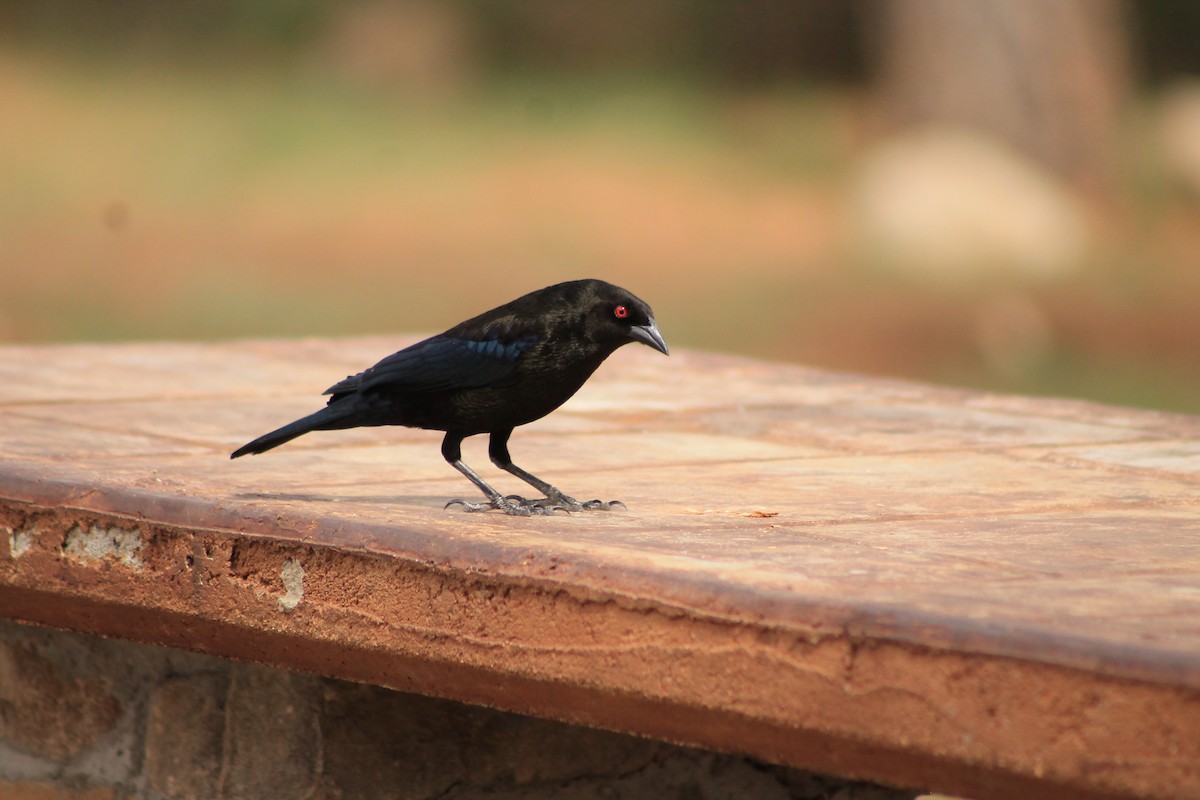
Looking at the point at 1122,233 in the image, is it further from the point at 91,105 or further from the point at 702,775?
the point at 702,775

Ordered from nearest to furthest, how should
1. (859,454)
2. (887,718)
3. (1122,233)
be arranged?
(887,718), (859,454), (1122,233)

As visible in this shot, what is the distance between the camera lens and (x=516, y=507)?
373cm

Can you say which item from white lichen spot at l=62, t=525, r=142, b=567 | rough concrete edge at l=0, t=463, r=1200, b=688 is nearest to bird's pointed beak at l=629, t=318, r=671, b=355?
rough concrete edge at l=0, t=463, r=1200, b=688

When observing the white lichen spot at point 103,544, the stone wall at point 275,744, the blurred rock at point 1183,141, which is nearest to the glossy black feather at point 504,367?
the white lichen spot at point 103,544

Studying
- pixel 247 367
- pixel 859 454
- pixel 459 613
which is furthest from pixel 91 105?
pixel 459 613

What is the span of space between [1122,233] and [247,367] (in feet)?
42.1

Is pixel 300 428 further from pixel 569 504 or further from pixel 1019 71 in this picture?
pixel 1019 71

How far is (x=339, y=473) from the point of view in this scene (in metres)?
4.27

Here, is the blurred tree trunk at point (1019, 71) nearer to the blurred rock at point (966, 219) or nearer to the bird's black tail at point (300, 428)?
the blurred rock at point (966, 219)

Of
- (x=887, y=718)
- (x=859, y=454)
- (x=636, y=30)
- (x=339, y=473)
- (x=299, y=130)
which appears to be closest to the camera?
(x=887, y=718)

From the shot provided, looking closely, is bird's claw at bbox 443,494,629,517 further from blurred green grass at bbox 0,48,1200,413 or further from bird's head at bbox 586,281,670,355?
blurred green grass at bbox 0,48,1200,413

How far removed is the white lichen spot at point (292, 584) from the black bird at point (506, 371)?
17.6 inches

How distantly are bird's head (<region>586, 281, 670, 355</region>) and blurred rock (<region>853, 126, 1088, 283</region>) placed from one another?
1278 cm

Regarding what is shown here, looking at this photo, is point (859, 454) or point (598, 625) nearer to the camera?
point (598, 625)
